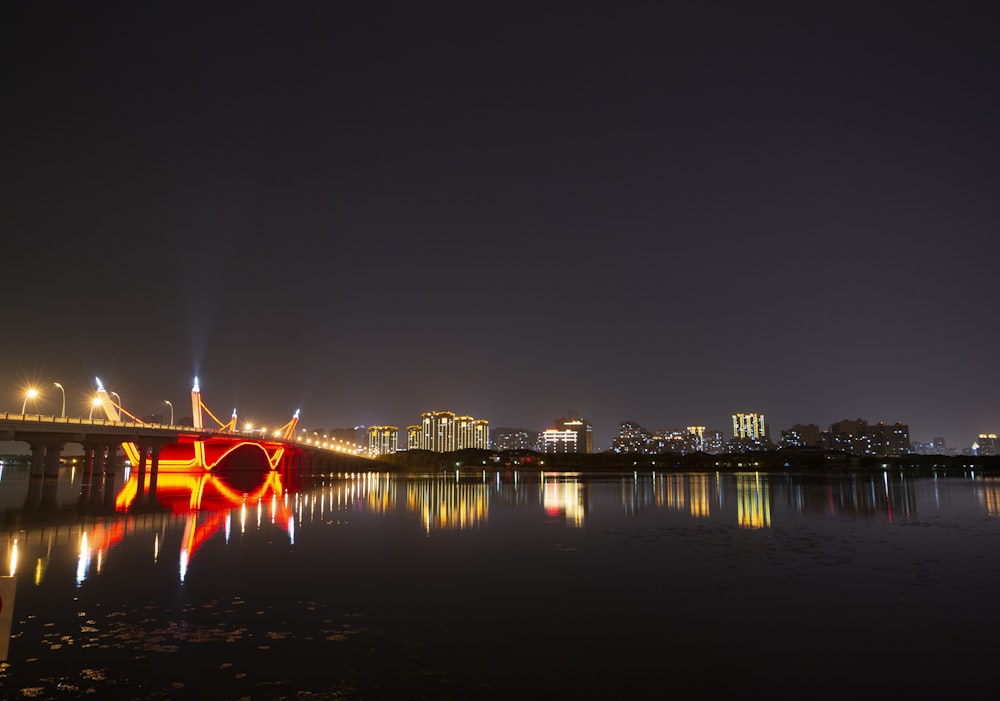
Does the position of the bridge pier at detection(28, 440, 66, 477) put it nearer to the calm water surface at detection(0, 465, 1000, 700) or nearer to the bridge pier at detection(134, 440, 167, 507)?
the bridge pier at detection(134, 440, 167, 507)

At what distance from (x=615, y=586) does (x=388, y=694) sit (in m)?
10.8

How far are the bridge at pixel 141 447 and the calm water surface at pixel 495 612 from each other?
89.1 ft

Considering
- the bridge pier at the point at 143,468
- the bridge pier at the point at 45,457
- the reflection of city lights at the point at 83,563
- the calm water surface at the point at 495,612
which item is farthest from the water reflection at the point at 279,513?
the bridge pier at the point at 45,457

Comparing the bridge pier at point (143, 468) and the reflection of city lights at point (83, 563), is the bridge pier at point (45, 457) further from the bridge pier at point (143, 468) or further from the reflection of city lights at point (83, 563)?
the reflection of city lights at point (83, 563)

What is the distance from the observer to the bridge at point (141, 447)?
6531 cm

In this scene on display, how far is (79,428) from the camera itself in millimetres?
71750

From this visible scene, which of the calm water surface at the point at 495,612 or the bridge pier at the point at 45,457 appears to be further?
the bridge pier at the point at 45,457

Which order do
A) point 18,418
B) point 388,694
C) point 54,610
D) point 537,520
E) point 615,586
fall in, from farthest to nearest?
1. point 18,418
2. point 537,520
3. point 615,586
4. point 54,610
5. point 388,694

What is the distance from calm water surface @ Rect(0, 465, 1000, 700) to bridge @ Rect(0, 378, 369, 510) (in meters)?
27.2

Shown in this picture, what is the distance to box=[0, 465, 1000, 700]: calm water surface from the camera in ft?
36.1

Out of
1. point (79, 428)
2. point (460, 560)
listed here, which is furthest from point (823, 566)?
point (79, 428)

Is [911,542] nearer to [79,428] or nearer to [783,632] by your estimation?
[783,632]

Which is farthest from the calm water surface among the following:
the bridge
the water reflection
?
the bridge

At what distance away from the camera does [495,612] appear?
53.6ft
